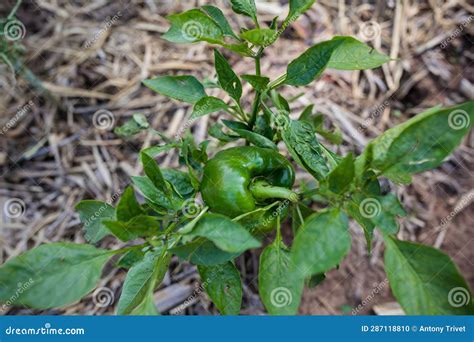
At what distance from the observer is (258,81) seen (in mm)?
1051

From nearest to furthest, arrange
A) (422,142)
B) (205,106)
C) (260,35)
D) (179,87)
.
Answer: (422,142), (260,35), (205,106), (179,87)

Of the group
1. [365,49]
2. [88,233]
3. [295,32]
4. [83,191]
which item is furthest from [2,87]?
[365,49]

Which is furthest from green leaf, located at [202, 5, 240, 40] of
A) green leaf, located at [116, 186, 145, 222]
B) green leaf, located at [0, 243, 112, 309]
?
green leaf, located at [0, 243, 112, 309]

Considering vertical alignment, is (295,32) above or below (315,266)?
above

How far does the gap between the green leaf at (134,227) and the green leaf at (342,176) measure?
343 mm

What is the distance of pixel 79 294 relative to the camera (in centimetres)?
87

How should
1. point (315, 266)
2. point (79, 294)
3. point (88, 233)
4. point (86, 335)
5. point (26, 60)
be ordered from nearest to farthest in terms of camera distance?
1. point (315, 266)
2. point (79, 294)
3. point (88, 233)
4. point (86, 335)
5. point (26, 60)

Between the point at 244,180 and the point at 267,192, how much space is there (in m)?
0.06

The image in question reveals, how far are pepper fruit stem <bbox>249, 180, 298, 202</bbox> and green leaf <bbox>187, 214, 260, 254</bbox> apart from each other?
0.19 meters

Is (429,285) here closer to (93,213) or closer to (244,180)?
(244,180)

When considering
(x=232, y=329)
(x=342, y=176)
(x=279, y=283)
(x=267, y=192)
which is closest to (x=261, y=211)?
(x=267, y=192)

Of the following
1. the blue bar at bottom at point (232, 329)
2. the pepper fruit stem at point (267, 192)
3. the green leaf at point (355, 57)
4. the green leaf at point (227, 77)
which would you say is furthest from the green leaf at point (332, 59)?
the blue bar at bottom at point (232, 329)

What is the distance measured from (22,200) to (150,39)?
85 cm

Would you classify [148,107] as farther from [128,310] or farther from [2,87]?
[128,310]
